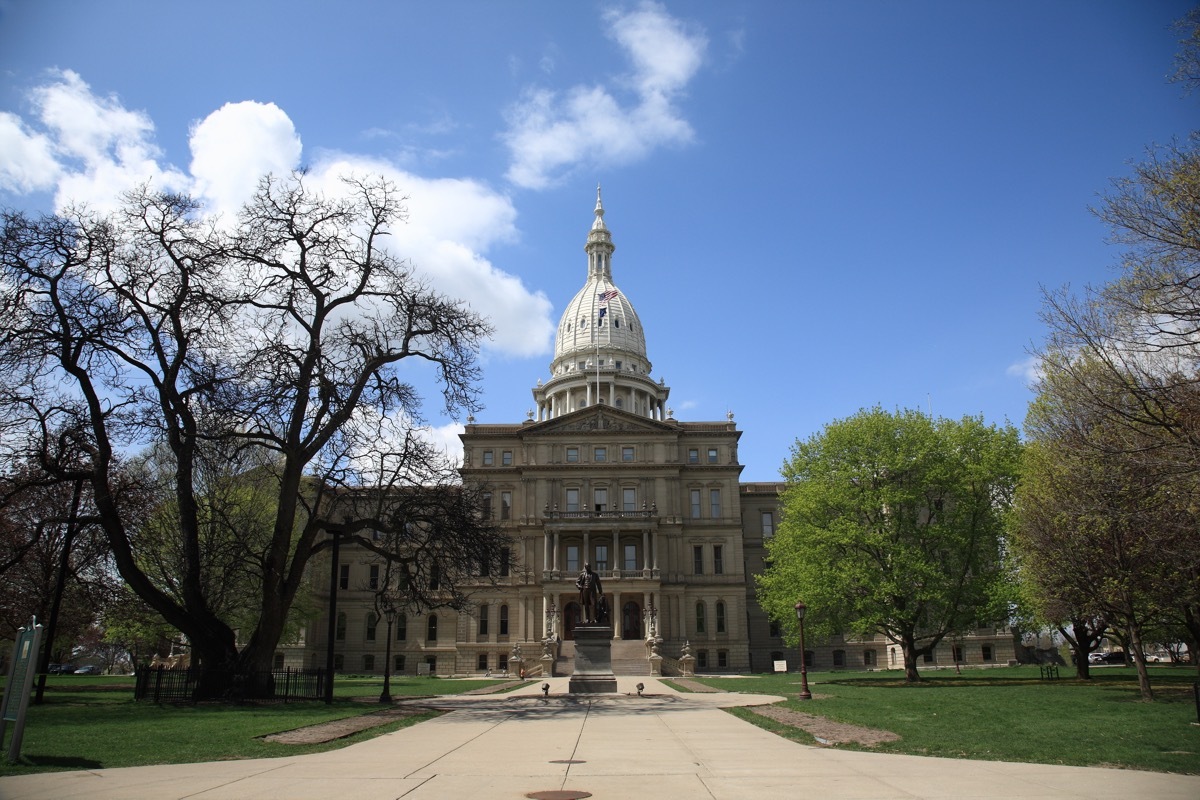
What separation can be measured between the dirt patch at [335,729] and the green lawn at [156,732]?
308 millimetres

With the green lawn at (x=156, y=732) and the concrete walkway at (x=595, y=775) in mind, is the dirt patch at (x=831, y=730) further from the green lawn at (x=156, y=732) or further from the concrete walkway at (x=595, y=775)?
the green lawn at (x=156, y=732)

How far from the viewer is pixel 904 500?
44.3 metres

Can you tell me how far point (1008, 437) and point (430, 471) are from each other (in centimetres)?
3381

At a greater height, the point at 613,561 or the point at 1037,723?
the point at 613,561

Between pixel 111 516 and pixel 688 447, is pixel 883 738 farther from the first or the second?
pixel 688 447

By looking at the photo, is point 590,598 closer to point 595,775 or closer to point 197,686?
point 197,686

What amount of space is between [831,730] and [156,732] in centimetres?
1424

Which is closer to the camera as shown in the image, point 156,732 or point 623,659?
point 156,732

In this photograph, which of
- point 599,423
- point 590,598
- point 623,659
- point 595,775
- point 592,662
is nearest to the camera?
point 595,775

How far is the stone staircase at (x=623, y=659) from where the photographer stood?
5669 cm

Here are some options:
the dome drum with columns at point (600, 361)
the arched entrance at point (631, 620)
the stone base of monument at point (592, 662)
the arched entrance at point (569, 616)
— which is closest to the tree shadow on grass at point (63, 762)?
the stone base of monument at point (592, 662)

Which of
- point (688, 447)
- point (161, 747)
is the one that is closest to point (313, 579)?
point (688, 447)

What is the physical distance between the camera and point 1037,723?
62.2ft

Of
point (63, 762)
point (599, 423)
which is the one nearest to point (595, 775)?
point (63, 762)
